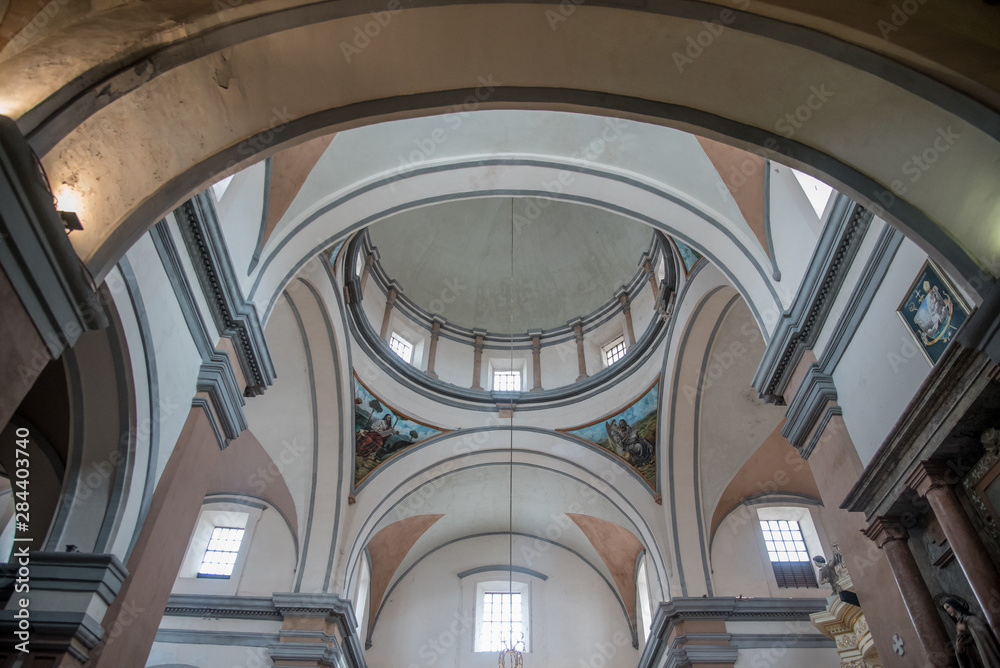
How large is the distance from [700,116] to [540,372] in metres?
11.4

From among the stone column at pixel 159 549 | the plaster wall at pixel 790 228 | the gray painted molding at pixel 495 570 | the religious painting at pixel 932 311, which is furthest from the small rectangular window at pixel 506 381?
the religious painting at pixel 932 311

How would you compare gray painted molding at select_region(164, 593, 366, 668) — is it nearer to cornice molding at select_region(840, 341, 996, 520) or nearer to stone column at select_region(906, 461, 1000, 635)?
cornice molding at select_region(840, 341, 996, 520)

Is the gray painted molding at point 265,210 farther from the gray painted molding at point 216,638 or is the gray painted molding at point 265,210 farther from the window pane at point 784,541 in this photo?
the window pane at point 784,541

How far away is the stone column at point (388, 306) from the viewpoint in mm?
14495

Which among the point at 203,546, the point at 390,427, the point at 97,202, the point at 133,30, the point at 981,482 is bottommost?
the point at 981,482

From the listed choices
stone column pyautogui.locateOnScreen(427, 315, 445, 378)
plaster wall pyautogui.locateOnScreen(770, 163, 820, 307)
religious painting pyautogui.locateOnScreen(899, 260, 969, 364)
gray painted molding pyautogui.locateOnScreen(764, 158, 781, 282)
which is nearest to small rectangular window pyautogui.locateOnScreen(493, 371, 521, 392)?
stone column pyautogui.locateOnScreen(427, 315, 445, 378)

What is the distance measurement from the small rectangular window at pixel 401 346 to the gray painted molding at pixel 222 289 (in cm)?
720

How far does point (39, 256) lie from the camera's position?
3.46 meters

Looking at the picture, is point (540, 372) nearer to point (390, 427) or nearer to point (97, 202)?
point (390, 427)

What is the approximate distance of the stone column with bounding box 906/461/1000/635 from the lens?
4.19 m

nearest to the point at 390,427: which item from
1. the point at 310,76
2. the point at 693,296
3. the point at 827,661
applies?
the point at 693,296

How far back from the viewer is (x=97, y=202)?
389 centimetres

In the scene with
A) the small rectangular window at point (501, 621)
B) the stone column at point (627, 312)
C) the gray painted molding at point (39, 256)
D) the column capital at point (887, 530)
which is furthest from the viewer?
the small rectangular window at point (501, 621)

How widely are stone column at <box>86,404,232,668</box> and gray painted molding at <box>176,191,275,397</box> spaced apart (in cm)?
88
